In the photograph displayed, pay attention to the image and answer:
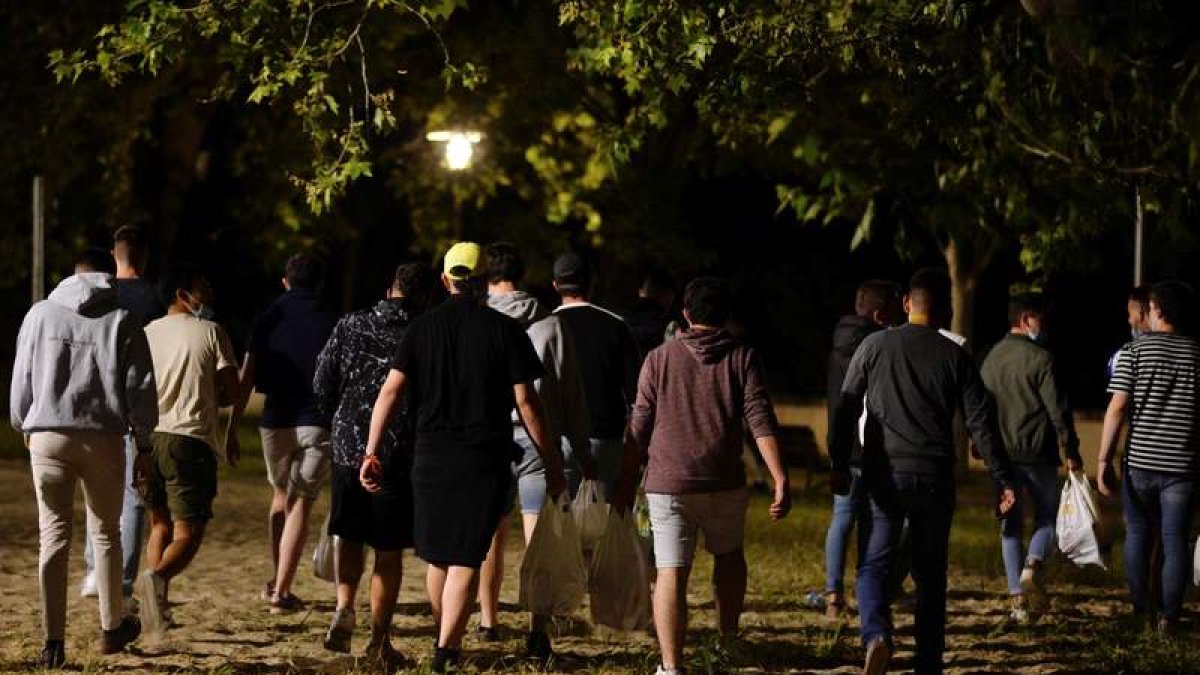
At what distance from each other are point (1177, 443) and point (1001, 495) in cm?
206

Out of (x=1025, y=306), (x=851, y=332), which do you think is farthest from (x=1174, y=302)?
(x=851, y=332)

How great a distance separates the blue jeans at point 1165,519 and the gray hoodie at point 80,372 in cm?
508

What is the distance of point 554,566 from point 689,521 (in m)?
0.86

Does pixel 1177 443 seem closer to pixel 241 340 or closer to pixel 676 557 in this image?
pixel 676 557

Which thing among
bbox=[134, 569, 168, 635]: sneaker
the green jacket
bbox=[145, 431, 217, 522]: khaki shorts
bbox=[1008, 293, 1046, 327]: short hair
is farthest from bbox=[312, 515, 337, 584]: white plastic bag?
bbox=[1008, 293, 1046, 327]: short hair

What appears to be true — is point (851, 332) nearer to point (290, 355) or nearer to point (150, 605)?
point (290, 355)

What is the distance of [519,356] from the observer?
30.0 feet

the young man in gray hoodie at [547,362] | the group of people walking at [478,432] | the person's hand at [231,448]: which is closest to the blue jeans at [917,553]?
the group of people walking at [478,432]

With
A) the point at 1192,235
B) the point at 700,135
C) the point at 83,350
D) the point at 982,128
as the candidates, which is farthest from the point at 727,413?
the point at 700,135

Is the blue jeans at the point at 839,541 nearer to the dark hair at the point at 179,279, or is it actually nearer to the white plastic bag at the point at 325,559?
the white plastic bag at the point at 325,559

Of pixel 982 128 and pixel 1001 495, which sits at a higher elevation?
pixel 982 128

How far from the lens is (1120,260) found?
135ft

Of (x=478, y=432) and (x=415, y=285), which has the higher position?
(x=415, y=285)

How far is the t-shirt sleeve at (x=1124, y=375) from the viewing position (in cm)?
1112
